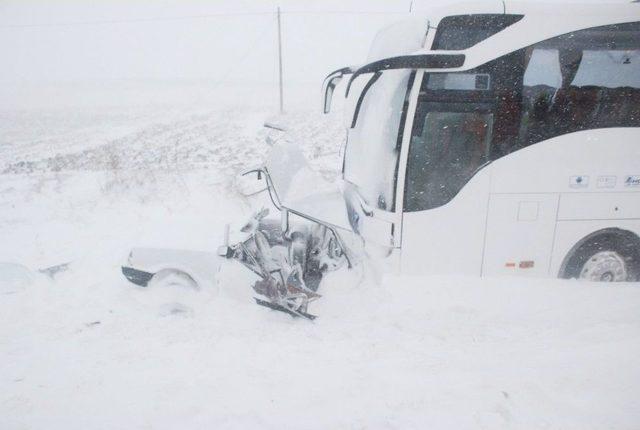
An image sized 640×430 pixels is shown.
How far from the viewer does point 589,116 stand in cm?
413

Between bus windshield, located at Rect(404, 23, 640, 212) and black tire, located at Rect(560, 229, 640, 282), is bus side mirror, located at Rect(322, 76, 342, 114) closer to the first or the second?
bus windshield, located at Rect(404, 23, 640, 212)

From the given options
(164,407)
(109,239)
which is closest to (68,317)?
(164,407)

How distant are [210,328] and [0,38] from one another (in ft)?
375

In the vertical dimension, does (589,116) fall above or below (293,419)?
above

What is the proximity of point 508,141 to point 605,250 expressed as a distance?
191 centimetres

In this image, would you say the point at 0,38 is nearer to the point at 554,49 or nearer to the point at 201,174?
the point at 201,174

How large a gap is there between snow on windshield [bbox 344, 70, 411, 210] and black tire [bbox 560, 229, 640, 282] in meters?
2.36

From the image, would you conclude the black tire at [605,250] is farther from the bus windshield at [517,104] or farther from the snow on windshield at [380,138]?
the snow on windshield at [380,138]

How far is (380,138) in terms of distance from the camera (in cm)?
424

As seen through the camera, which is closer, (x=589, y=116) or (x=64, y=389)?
(x=64, y=389)

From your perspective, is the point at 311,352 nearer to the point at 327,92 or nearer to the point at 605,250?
the point at 327,92

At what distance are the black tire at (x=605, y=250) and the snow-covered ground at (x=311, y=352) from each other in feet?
0.88

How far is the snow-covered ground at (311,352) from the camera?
2850mm

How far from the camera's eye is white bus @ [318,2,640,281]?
3932mm
